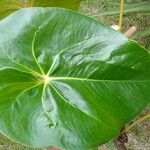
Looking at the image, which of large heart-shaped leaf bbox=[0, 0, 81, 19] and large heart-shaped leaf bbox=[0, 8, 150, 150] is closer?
large heart-shaped leaf bbox=[0, 8, 150, 150]

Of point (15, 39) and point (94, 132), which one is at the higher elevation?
point (15, 39)

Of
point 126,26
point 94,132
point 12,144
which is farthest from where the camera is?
point 126,26

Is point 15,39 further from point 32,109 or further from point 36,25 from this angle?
point 32,109

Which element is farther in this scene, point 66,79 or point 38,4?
point 38,4

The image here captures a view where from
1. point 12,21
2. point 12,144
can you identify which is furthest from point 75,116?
point 12,144

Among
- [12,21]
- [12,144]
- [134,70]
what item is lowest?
[12,144]

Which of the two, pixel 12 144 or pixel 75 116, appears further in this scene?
pixel 12 144

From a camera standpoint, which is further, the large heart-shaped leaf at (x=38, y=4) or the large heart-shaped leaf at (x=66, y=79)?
the large heart-shaped leaf at (x=38, y=4)

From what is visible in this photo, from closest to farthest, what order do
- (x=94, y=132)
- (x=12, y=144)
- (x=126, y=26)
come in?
(x=94, y=132) < (x=12, y=144) < (x=126, y=26)
